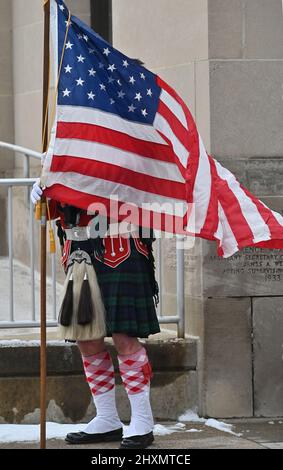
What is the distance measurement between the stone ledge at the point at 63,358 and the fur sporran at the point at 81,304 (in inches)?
33.0

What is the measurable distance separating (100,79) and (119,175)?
54 centimetres

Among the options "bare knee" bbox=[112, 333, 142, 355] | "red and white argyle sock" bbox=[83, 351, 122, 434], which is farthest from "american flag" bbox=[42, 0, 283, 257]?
"red and white argyle sock" bbox=[83, 351, 122, 434]

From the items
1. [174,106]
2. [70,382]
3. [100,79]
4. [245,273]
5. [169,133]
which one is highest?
[100,79]

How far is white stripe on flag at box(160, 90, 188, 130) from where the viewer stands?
6375 millimetres

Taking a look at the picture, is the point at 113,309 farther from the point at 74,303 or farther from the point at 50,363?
the point at 50,363

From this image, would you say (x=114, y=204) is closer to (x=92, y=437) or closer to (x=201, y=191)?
(x=201, y=191)

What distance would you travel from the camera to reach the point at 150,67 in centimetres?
789

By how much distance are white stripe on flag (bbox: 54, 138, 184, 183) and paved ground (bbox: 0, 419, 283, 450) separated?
63.0 inches

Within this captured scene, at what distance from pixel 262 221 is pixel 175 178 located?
549 millimetres

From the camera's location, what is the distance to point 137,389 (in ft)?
21.3

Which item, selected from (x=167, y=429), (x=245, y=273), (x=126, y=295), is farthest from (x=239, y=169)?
(x=167, y=429)

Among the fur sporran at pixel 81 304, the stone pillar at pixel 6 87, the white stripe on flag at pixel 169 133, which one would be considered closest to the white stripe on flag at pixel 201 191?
the white stripe on flag at pixel 169 133

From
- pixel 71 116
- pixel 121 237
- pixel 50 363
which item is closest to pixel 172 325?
pixel 50 363

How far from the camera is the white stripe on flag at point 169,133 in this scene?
20.7ft
